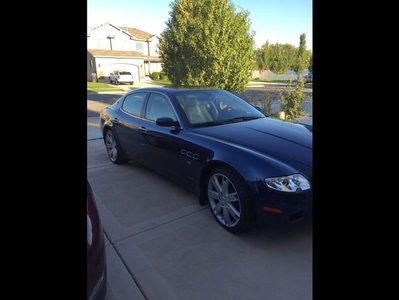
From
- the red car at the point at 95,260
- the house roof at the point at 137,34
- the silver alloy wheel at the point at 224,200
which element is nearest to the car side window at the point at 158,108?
the silver alloy wheel at the point at 224,200

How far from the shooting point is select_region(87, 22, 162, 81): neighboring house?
33.3 metres

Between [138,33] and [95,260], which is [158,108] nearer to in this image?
[95,260]

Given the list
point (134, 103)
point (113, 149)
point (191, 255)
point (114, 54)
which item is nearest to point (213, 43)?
point (134, 103)

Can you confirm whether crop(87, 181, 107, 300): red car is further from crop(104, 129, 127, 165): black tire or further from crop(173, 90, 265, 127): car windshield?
crop(104, 129, 127, 165): black tire

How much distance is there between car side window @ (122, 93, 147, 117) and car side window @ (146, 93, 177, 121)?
0.71 feet

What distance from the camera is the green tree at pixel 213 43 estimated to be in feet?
28.3

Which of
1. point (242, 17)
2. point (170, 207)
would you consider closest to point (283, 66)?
point (242, 17)

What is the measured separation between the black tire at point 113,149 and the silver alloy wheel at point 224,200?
7.56ft

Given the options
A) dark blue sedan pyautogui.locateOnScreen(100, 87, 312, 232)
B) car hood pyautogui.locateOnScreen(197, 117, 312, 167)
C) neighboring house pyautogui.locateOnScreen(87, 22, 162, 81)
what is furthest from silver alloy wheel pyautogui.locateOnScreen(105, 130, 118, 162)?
neighboring house pyautogui.locateOnScreen(87, 22, 162, 81)
